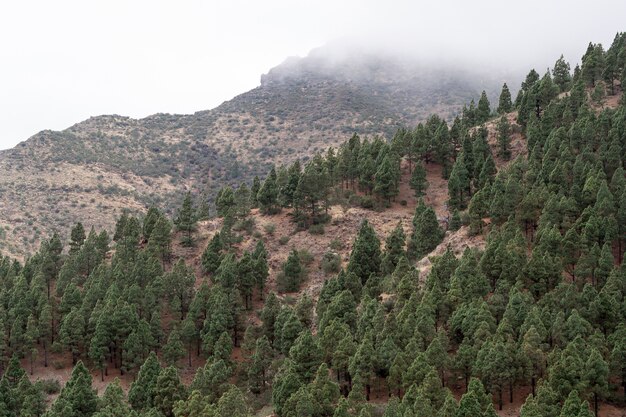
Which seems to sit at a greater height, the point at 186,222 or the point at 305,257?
the point at 186,222

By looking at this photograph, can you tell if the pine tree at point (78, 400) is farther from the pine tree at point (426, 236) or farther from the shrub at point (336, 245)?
the pine tree at point (426, 236)

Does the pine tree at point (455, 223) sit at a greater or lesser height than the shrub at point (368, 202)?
lesser

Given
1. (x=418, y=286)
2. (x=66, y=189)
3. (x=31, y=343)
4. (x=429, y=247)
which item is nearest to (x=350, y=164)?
(x=429, y=247)

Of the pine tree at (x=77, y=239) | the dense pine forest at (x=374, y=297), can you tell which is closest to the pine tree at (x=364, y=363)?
the dense pine forest at (x=374, y=297)

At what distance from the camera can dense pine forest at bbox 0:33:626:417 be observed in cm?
6981

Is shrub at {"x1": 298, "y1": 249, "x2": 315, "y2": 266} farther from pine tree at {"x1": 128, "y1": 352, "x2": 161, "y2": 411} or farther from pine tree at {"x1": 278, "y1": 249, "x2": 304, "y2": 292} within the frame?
pine tree at {"x1": 128, "y1": 352, "x2": 161, "y2": 411}

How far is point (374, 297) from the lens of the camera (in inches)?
3644

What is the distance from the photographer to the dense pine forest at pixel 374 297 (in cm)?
6981

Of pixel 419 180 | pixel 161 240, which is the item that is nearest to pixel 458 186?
pixel 419 180

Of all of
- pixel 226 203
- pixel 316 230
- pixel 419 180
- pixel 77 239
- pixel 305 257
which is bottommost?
pixel 305 257

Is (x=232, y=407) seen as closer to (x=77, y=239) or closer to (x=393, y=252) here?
(x=393, y=252)

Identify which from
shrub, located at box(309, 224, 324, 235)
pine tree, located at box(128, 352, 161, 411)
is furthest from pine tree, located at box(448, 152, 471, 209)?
pine tree, located at box(128, 352, 161, 411)

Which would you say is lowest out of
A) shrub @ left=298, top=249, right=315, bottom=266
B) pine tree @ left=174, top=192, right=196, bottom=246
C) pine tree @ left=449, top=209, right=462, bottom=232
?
shrub @ left=298, top=249, right=315, bottom=266


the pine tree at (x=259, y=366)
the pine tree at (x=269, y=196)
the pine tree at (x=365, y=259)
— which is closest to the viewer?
the pine tree at (x=259, y=366)
